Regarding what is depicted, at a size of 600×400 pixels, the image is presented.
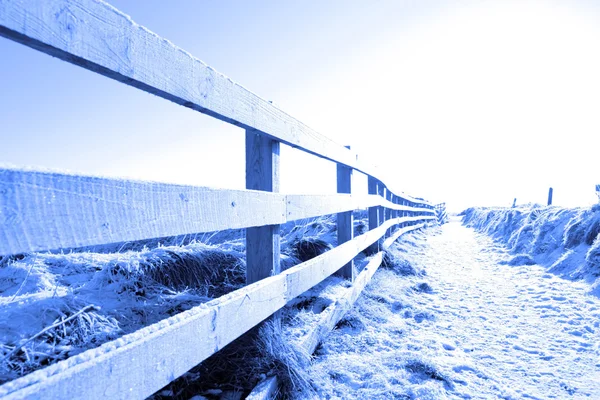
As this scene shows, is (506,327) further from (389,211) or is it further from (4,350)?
(389,211)

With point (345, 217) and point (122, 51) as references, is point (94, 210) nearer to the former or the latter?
point (122, 51)

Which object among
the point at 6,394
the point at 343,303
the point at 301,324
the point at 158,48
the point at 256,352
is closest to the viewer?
the point at 6,394

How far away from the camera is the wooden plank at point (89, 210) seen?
0.86 meters

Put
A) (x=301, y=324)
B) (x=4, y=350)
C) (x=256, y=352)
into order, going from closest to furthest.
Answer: (x=4, y=350) < (x=256, y=352) < (x=301, y=324)

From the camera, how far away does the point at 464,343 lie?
118 inches

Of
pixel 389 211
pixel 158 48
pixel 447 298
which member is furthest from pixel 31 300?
pixel 389 211

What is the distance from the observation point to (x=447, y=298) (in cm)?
439

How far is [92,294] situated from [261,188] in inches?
43.7

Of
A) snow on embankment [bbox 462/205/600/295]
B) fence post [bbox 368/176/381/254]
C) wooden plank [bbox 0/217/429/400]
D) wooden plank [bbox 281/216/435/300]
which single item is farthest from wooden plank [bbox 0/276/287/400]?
snow on embankment [bbox 462/205/600/295]

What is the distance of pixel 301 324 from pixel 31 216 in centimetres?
195

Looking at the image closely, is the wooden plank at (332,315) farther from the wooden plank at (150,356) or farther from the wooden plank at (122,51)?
the wooden plank at (122,51)

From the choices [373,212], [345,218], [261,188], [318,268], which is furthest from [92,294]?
[373,212]

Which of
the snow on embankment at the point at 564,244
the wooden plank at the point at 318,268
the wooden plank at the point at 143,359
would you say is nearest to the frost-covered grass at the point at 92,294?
the wooden plank at the point at 143,359

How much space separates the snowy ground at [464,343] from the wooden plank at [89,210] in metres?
1.31
